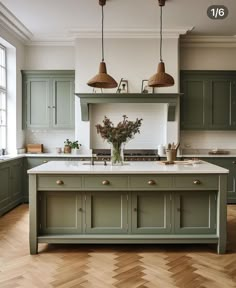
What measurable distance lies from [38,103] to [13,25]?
1460mm

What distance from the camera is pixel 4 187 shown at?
16.0 ft

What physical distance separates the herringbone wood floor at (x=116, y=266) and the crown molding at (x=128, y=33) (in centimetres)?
374

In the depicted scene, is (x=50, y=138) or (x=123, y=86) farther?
(x=50, y=138)

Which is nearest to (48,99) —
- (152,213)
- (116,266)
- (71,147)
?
(71,147)

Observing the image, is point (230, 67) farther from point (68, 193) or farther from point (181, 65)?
point (68, 193)

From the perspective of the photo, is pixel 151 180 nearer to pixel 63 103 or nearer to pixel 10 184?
pixel 10 184

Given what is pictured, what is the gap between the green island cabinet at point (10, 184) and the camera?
4.81 metres

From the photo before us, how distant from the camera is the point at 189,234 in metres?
3.30

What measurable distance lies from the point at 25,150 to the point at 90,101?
67.4 inches

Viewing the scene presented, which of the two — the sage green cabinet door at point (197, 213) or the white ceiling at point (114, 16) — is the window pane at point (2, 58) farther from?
the sage green cabinet door at point (197, 213)

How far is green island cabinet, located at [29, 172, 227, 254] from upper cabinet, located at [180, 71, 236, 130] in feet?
9.46

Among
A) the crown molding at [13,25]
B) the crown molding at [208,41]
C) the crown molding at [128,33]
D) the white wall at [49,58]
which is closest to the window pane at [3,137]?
the white wall at [49,58]

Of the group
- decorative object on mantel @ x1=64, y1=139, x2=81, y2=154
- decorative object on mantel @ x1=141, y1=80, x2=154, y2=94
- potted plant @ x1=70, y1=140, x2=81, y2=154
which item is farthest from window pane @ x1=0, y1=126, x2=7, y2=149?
decorative object on mantel @ x1=141, y1=80, x2=154, y2=94

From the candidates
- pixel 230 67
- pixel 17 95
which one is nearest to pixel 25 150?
pixel 17 95
